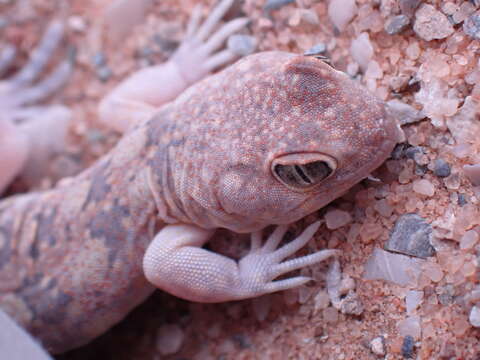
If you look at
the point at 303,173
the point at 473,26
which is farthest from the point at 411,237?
the point at 473,26

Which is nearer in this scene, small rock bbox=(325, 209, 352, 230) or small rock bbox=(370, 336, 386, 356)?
small rock bbox=(370, 336, 386, 356)

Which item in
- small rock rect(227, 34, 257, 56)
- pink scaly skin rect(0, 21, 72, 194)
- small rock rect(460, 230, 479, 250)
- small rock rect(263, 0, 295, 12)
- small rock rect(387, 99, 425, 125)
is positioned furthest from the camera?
pink scaly skin rect(0, 21, 72, 194)

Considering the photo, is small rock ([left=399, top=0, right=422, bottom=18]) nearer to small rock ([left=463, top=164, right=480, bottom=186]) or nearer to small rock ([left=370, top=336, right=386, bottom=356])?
small rock ([left=463, top=164, right=480, bottom=186])

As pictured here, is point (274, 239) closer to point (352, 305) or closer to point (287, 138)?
point (352, 305)

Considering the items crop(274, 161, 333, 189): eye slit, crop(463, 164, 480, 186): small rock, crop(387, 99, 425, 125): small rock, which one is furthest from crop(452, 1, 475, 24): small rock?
crop(274, 161, 333, 189): eye slit

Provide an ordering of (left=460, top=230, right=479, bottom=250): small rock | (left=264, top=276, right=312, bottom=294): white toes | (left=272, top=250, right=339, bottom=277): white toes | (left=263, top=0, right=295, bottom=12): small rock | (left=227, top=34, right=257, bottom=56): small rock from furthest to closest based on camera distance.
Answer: (left=227, top=34, right=257, bottom=56): small rock
(left=263, top=0, right=295, bottom=12): small rock
(left=264, top=276, right=312, bottom=294): white toes
(left=272, top=250, right=339, bottom=277): white toes
(left=460, top=230, right=479, bottom=250): small rock

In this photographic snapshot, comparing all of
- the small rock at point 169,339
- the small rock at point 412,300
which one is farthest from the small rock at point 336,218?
the small rock at point 169,339

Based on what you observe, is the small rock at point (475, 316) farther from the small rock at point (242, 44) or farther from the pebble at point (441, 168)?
the small rock at point (242, 44)
